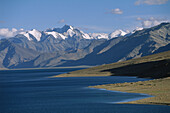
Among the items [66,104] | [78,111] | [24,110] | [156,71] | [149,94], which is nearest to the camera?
[78,111]

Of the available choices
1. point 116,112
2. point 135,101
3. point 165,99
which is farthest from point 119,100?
point 116,112

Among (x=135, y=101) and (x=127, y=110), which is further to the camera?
(x=135, y=101)

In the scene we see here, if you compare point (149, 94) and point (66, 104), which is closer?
point (66, 104)

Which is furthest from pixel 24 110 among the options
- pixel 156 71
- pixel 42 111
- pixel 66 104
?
pixel 156 71

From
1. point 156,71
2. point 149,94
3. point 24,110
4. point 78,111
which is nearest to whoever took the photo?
point 78,111

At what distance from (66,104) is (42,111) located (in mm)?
11818

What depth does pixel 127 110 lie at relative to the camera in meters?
72.4

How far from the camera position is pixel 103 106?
80125 millimetres

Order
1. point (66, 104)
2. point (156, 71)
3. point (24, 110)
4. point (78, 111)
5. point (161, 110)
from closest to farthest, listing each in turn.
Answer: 1. point (161, 110)
2. point (78, 111)
3. point (24, 110)
4. point (66, 104)
5. point (156, 71)

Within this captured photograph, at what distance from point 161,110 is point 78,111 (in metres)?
16.7

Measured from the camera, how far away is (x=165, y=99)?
3174 inches

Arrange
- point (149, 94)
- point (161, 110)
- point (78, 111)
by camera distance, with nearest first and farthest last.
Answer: point (161, 110) < point (78, 111) < point (149, 94)

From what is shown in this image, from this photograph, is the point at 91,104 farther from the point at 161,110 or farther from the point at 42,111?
the point at 161,110

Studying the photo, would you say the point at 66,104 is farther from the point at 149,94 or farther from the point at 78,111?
the point at 149,94
